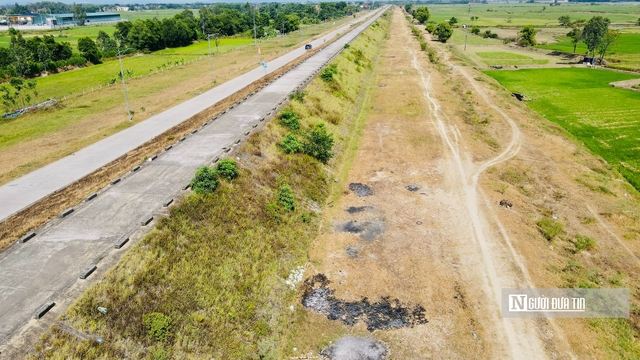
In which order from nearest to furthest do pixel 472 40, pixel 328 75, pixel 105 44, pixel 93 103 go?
pixel 93 103 < pixel 328 75 < pixel 105 44 < pixel 472 40

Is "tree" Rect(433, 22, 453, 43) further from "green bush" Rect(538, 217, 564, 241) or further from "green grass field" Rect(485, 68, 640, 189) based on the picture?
"green bush" Rect(538, 217, 564, 241)

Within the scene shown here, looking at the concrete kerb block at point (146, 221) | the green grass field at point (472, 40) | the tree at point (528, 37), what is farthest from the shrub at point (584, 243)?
the green grass field at point (472, 40)

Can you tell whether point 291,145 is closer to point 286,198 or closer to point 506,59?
point 286,198

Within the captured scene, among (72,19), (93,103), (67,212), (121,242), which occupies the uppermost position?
(72,19)

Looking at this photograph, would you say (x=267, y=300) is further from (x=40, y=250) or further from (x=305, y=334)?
(x=40, y=250)

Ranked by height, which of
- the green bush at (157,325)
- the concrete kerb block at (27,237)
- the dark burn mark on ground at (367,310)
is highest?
the concrete kerb block at (27,237)

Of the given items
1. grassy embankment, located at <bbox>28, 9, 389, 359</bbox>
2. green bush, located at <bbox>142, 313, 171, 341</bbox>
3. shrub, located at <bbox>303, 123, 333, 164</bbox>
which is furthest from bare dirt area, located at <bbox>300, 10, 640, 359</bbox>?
green bush, located at <bbox>142, 313, 171, 341</bbox>

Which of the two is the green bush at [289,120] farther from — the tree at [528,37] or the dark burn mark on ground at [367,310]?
the tree at [528,37]

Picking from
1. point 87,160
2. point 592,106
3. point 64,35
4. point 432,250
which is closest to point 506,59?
point 592,106
